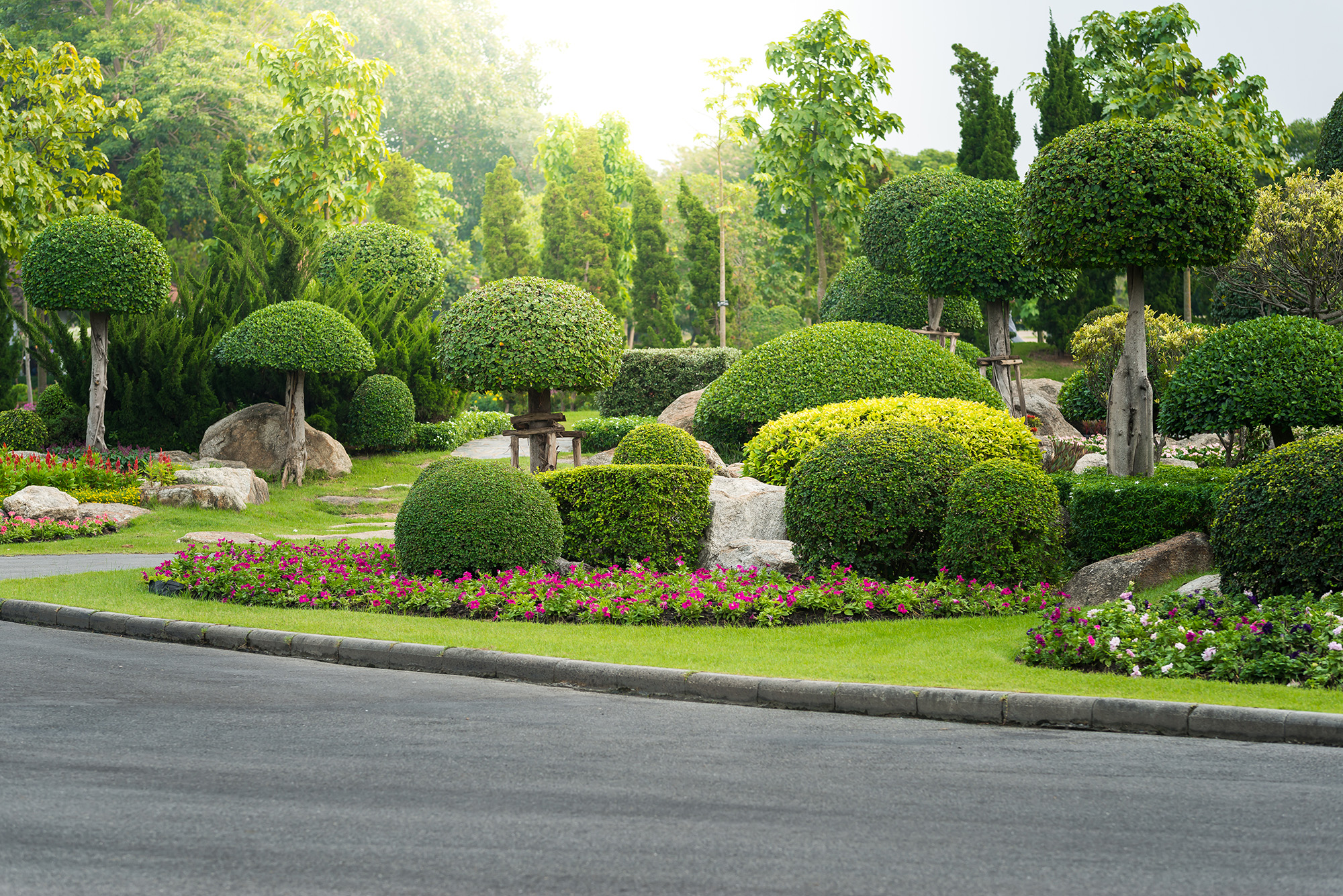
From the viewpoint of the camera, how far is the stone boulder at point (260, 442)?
2258cm

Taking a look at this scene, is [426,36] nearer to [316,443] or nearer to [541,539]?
[316,443]

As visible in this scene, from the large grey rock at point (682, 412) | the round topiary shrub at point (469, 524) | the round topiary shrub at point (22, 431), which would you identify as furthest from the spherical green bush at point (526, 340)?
the round topiary shrub at point (22, 431)

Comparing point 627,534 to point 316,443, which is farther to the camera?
point 316,443

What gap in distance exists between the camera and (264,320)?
2144 centimetres

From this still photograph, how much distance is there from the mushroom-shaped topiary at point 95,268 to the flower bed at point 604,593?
34.2 feet

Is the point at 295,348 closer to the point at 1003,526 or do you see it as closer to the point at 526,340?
the point at 526,340

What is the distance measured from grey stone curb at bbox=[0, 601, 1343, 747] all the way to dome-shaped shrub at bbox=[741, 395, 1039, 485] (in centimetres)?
542

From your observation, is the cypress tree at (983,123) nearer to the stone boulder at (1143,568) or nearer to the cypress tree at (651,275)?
the cypress tree at (651,275)

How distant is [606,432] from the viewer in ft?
83.3

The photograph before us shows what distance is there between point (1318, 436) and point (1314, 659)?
2238 mm

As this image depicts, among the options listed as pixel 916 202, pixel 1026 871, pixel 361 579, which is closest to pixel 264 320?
pixel 361 579

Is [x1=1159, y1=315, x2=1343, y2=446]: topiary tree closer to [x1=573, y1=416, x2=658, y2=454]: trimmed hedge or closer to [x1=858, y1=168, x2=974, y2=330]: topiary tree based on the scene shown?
[x1=858, y1=168, x2=974, y2=330]: topiary tree

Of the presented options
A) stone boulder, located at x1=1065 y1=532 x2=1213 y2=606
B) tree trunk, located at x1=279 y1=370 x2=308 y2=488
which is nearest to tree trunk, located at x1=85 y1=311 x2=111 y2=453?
tree trunk, located at x1=279 y1=370 x2=308 y2=488

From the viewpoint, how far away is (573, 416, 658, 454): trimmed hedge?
25297mm
